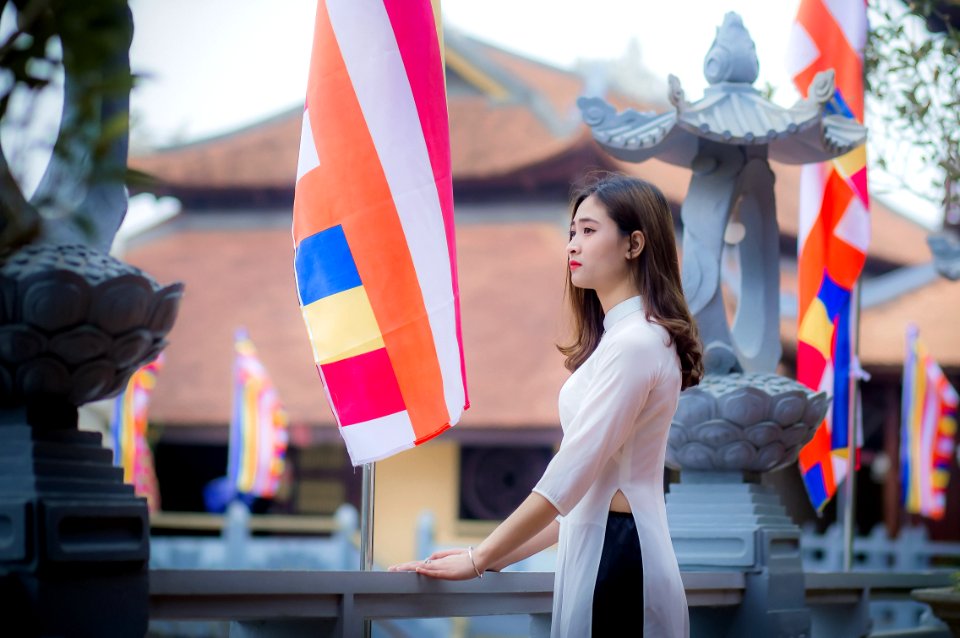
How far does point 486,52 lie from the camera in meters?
18.3

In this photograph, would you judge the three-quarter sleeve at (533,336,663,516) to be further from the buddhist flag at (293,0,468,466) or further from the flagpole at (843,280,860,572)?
the flagpole at (843,280,860,572)

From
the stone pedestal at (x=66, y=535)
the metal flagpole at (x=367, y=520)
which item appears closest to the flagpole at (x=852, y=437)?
the metal flagpole at (x=367, y=520)

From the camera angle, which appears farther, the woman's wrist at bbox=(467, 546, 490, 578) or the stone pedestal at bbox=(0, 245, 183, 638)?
the woman's wrist at bbox=(467, 546, 490, 578)

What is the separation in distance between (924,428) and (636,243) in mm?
10724

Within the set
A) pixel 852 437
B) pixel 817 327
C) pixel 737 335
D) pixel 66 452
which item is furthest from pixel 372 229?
pixel 852 437

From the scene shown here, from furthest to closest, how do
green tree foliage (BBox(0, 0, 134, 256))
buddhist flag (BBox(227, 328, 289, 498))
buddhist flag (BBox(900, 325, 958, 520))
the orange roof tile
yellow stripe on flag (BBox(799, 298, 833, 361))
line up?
the orange roof tile, buddhist flag (BBox(227, 328, 289, 498)), buddhist flag (BBox(900, 325, 958, 520)), yellow stripe on flag (BBox(799, 298, 833, 361)), green tree foliage (BBox(0, 0, 134, 256))

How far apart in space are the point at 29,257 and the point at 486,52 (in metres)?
16.9

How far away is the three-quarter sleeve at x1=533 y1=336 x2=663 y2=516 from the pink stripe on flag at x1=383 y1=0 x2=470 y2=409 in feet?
2.83

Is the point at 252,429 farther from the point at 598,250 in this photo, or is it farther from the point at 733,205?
the point at 598,250

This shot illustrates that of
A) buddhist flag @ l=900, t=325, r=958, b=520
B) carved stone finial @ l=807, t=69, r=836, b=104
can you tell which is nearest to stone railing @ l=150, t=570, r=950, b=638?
carved stone finial @ l=807, t=69, r=836, b=104

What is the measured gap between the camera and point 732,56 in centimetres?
369

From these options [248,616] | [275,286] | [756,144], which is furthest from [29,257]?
[275,286]

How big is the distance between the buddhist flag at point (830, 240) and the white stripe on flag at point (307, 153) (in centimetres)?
204

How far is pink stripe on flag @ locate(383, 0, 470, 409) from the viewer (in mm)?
2850
